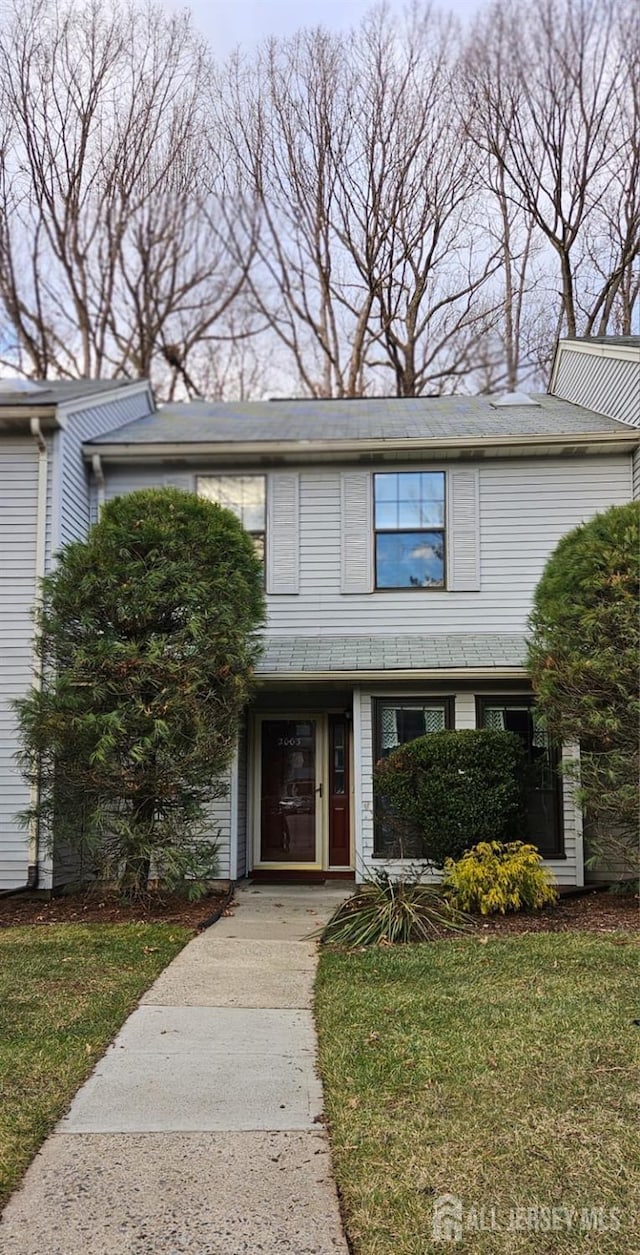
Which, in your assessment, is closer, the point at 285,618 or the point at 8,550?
the point at 8,550

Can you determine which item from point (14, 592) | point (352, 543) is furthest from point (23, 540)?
point (352, 543)

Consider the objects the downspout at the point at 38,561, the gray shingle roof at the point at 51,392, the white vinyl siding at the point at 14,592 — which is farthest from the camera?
the gray shingle roof at the point at 51,392

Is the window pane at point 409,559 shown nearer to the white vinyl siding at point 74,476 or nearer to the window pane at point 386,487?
the window pane at point 386,487

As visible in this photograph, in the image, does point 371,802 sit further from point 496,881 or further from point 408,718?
point 496,881

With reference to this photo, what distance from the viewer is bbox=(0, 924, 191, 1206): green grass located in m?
3.71

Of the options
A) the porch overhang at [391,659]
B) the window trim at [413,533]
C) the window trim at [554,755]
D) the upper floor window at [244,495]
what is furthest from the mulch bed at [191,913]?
the upper floor window at [244,495]

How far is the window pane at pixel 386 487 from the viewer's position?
10.9 metres

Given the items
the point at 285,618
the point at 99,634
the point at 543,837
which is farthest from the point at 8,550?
the point at 543,837

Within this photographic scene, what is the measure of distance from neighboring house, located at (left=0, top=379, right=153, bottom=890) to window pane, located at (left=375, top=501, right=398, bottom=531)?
3699 millimetres

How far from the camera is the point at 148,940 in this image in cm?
711

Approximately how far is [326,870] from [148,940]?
3.90m

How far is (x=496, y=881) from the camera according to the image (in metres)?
7.88

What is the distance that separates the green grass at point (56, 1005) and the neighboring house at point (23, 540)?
1773mm

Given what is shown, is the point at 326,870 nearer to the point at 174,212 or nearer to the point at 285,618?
the point at 285,618
